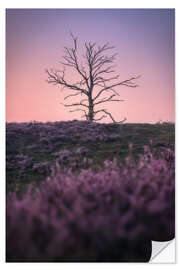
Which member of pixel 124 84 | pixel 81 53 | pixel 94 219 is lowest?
pixel 94 219

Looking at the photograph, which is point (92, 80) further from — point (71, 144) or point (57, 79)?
point (71, 144)

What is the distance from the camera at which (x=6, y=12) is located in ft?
14.9

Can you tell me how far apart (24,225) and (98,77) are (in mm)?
3434

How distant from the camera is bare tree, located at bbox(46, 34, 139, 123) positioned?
15.8 feet

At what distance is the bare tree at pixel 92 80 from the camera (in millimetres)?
4816

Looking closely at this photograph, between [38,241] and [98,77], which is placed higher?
[98,77]

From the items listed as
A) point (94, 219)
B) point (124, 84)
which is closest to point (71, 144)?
point (124, 84)

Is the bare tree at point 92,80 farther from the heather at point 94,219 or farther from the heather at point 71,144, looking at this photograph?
the heather at point 94,219

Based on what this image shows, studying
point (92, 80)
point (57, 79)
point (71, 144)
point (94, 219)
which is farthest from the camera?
point (71, 144)

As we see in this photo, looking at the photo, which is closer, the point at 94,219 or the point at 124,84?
the point at 94,219

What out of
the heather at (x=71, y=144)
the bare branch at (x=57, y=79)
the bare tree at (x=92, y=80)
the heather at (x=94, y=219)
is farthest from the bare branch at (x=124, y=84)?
the heather at (x=94, y=219)

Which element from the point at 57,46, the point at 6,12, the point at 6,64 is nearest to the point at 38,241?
the point at 6,64

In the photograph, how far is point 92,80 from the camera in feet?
16.6
